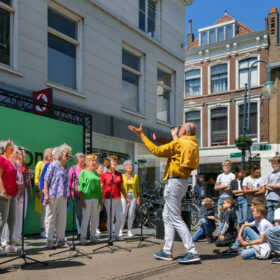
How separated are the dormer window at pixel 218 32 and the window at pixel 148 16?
1478 centimetres

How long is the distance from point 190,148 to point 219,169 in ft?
72.9

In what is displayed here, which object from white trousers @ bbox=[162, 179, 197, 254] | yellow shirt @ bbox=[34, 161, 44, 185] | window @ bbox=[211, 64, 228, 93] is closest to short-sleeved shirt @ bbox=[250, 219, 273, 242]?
white trousers @ bbox=[162, 179, 197, 254]

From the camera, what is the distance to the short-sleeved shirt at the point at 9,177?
6.04 m

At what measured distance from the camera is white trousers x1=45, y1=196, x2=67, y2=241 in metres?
6.83

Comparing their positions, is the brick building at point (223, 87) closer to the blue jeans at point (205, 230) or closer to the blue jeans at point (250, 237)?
the blue jeans at point (205, 230)

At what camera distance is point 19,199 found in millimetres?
6734

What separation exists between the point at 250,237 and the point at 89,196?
9.78 feet

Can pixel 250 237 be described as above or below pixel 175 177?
below

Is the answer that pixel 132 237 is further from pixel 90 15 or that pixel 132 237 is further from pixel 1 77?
pixel 90 15

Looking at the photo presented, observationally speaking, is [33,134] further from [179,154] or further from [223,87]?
[223,87]

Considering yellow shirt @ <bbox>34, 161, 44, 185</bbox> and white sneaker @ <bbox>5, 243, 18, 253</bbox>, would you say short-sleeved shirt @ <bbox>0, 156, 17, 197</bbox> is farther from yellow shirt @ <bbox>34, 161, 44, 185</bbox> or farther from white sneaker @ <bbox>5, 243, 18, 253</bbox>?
yellow shirt @ <bbox>34, 161, 44, 185</bbox>

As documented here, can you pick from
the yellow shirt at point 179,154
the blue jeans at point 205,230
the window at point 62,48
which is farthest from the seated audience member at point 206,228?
the window at point 62,48

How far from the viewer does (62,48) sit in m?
11.2

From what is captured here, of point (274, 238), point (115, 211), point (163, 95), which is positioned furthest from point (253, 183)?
point (163, 95)
